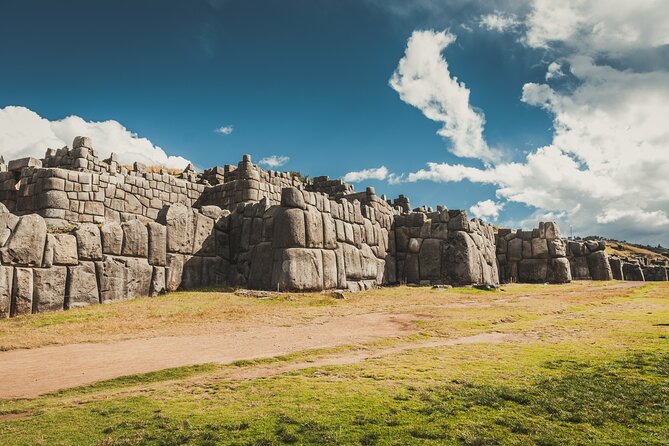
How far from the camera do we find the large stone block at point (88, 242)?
1762 centimetres

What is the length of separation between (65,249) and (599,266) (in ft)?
150

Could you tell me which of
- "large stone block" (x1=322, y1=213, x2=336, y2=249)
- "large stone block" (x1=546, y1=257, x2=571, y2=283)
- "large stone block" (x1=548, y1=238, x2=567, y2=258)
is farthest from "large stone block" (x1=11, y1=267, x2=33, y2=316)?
"large stone block" (x1=548, y1=238, x2=567, y2=258)

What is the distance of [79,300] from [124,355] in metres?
7.52

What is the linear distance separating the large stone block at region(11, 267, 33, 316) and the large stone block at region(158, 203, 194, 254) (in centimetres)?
712

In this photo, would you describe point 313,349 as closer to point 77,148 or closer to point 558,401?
point 558,401

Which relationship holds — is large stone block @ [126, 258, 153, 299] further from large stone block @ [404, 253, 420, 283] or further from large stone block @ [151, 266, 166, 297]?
large stone block @ [404, 253, 420, 283]

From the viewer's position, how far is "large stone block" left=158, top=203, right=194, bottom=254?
2247cm

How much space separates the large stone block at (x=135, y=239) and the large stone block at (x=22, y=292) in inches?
163

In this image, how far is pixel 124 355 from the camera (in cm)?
1112

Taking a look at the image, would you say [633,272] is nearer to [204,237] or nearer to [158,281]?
[204,237]

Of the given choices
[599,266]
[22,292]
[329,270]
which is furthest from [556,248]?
[22,292]

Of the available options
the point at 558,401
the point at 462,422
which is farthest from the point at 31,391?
the point at 558,401

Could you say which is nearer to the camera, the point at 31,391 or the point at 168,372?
the point at 31,391

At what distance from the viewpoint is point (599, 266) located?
4406 centimetres
